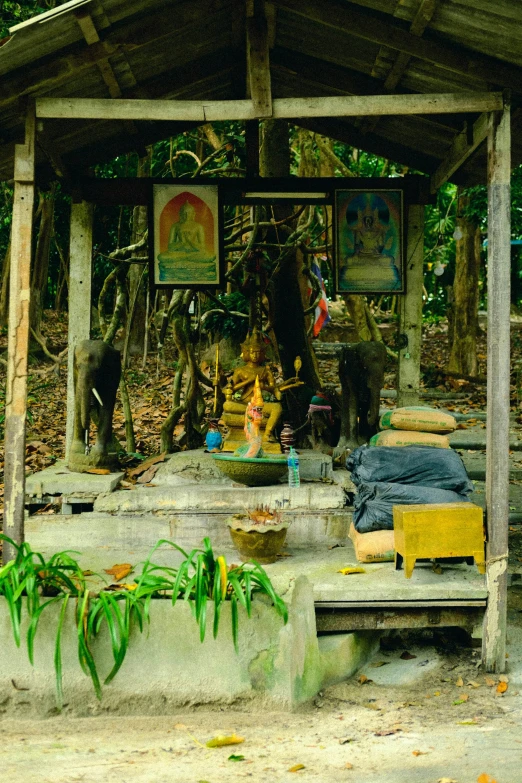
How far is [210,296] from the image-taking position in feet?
27.2

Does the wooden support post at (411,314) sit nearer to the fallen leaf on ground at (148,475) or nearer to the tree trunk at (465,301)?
the fallen leaf on ground at (148,475)

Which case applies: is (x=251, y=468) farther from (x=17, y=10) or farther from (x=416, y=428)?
(x=17, y=10)

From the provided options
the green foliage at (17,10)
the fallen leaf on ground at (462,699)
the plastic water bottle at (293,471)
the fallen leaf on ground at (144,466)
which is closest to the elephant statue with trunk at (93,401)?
the fallen leaf on ground at (144,466)

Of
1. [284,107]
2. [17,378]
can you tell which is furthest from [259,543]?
[284,107]

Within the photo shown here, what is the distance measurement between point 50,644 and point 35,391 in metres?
8.30

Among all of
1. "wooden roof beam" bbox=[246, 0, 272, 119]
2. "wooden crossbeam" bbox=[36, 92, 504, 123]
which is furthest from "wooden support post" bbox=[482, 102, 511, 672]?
"wooden roof beam" bbox=[246, 0, 272, 119]

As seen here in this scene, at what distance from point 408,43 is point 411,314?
2772 mm

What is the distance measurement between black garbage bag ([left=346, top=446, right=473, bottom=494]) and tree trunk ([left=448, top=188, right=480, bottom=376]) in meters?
8.41

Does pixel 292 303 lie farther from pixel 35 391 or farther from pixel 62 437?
pixel 35 391

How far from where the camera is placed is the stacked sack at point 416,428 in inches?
240

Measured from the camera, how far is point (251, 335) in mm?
7367

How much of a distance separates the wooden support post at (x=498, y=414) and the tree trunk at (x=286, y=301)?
11.9 ft

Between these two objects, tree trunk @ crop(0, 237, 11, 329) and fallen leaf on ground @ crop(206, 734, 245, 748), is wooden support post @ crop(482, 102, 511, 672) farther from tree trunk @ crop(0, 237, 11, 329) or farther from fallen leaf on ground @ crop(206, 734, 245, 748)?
tree trunk @ crop(0, 237, 11, 329)

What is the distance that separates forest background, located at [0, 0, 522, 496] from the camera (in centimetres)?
854
